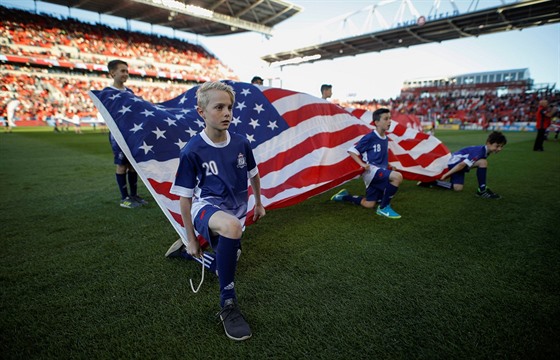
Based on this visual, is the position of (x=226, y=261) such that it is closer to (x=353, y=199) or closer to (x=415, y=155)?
(x=353, y=199)

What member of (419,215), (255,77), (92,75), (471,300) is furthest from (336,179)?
(92,75)

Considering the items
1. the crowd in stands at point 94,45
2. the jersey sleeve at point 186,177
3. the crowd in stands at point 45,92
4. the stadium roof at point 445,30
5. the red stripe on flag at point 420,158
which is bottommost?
the red stripe on flag at point 420,158

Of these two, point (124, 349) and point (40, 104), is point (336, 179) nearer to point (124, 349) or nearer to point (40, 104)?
point (124, 349)

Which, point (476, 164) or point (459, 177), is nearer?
point (476, 164)

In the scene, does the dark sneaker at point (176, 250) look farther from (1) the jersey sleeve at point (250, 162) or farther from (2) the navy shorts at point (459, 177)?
(2) the navy shorts at point (459, 177)

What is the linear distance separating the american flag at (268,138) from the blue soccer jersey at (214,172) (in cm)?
51

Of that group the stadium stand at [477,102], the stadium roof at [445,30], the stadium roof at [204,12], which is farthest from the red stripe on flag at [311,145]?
the stadium roof at [204,12]

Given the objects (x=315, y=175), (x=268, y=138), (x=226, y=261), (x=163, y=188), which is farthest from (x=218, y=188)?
(x=315, y=175)

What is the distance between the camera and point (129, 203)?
3869 mm

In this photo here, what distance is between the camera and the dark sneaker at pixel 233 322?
1.57m

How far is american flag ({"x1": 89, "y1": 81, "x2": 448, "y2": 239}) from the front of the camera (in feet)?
9.12

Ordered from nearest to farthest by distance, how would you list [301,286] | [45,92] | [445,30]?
1. [301,286]
2. [45,92]
3. [445,30]

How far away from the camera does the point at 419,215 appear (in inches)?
140

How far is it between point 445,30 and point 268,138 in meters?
32.6
